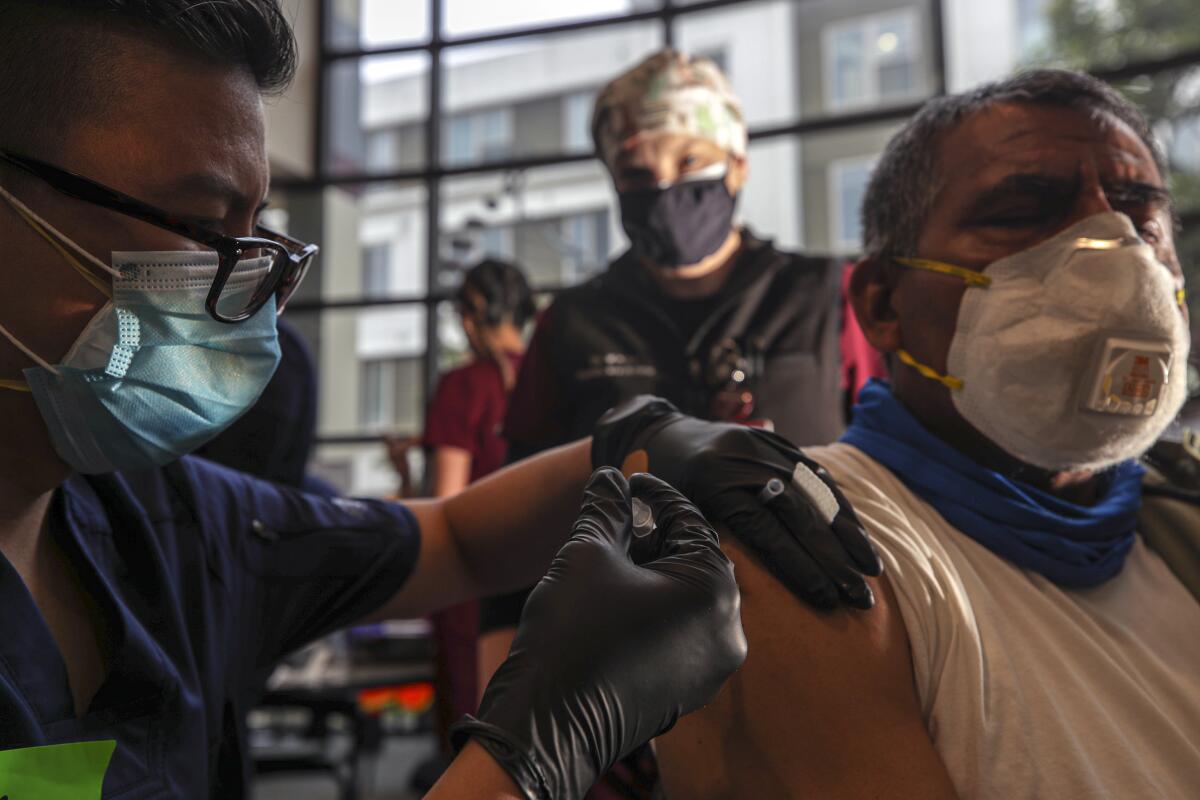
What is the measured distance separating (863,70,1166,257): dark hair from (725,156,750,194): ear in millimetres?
518

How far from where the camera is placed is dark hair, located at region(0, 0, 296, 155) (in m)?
1.01

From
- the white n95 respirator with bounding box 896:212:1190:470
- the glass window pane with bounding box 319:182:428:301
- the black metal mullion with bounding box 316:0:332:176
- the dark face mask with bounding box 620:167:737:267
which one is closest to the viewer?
the white n95 respirator with bounding box 896:212:1190:470

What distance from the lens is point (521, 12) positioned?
20.0 ft

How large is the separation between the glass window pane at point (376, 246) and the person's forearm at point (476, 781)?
222 inches

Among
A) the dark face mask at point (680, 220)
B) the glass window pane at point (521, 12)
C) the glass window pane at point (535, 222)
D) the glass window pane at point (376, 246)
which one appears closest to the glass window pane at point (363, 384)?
the glass window pane at point (376, 246)

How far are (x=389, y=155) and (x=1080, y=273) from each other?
591cm

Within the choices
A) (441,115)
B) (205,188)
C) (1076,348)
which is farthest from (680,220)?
(441,115)

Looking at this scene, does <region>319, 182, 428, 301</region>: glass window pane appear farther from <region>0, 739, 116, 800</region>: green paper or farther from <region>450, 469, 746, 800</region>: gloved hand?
<region>450, 469, 746, 800</region>: gloved hand

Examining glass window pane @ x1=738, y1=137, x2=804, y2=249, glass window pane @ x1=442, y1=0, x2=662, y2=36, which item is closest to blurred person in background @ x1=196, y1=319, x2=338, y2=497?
glass window pane @ x1=738, y1=137, x2=804, y2=249

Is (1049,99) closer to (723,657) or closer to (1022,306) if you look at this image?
(1022,306)

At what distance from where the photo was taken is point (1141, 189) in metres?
1.23

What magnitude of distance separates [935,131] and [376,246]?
5487 mm

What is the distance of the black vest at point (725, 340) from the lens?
5.51ft

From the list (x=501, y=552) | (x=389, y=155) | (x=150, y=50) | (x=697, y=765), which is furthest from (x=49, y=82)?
(x=389, y=155)
